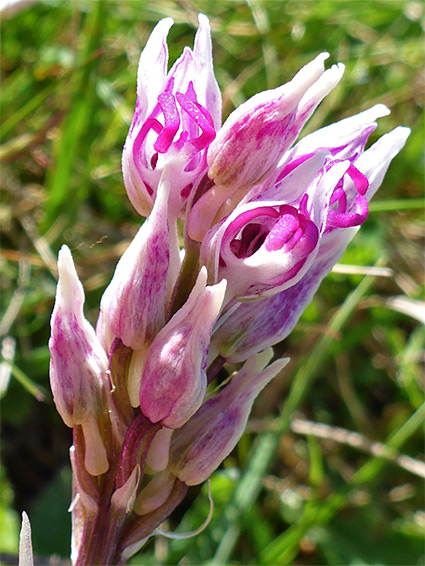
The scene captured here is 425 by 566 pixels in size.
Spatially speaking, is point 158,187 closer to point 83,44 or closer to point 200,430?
point 200,430

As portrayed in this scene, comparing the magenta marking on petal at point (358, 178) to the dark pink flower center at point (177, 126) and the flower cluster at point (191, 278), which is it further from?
the dark pink flower center at point (177, 126)

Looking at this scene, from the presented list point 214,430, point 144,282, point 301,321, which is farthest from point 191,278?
point 301,321

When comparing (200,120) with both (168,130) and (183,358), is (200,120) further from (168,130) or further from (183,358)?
(183,358)

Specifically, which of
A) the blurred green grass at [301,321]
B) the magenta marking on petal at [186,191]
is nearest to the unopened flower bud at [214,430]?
the magenta marking on petal at [186,191]

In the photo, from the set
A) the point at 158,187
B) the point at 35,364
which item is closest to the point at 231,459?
the point at 35,364

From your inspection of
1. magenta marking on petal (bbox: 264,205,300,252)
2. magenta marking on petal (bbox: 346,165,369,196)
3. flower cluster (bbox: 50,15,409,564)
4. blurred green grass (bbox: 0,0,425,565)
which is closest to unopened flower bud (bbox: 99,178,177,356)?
flower cluster (bbox: 50,15,409,564)

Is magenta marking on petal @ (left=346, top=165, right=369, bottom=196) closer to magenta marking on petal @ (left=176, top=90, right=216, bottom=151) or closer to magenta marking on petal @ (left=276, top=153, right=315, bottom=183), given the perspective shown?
magenta marking on petal @ (left=276, top=153, right=315, bottom=183)
